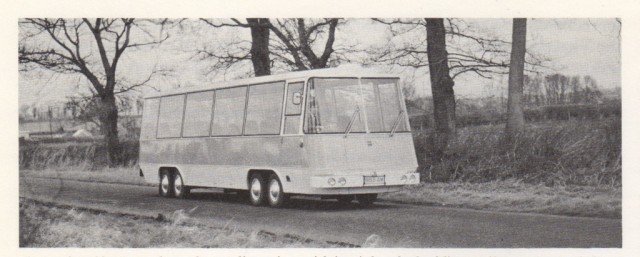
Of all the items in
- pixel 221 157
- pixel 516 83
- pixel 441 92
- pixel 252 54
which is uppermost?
pixel 252 54

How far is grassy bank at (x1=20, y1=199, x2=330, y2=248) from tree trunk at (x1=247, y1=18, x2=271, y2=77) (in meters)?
5.92

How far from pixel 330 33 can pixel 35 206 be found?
6470mm

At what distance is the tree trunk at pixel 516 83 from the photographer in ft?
59.7

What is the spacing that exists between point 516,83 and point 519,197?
3685 mm

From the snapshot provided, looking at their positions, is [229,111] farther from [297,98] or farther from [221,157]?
[297,98]

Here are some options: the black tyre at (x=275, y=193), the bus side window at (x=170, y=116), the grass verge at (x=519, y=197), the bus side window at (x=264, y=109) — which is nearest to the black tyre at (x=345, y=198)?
the grass verge at (x=519, y=197)

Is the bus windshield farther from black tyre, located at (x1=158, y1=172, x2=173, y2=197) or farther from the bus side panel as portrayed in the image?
black tyre, located at (x1=158, y1=172, x2=173, y2=197)

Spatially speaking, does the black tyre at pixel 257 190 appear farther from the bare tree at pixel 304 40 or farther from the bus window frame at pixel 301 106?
the bare tree at pixel 304 40

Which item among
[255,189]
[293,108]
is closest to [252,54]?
[255,189]

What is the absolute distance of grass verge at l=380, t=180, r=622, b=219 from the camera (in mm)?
14489

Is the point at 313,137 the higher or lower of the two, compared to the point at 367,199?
higher

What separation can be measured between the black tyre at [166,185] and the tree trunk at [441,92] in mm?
5364

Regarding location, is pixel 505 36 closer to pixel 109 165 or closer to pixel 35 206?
pixel 35 206

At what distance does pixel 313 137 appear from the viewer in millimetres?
15891
